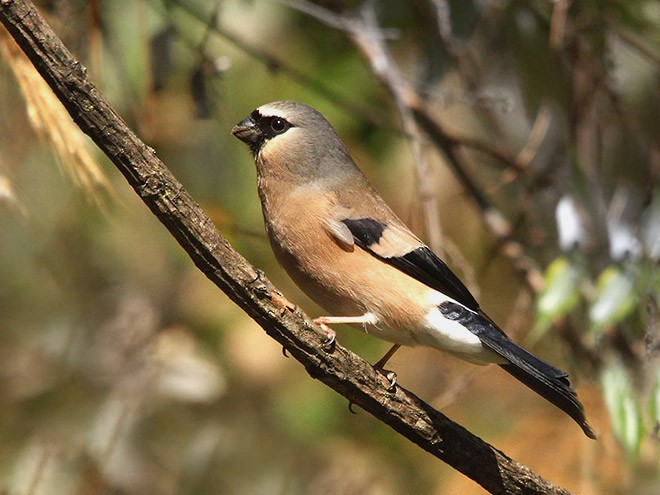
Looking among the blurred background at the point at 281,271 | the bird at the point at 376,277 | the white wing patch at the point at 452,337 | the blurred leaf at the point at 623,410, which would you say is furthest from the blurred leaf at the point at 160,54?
the blurred leaf at the point at 623,410

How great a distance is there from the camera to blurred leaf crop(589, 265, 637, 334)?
13.0 feet

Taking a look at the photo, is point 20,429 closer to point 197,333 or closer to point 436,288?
point 197,333

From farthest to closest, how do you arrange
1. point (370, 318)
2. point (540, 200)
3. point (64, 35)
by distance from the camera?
1. point (540, 200)
2. point (64, 35)
3. point (370, 318)

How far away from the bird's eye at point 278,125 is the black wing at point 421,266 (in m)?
0.58

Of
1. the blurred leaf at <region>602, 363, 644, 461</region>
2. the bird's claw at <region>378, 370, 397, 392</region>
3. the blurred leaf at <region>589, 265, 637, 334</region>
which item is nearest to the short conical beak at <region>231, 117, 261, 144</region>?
the bird's claw at <region>378, 370, 397, 392</region>

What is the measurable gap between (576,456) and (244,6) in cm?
313

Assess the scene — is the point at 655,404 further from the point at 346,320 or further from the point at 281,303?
the point at 281,303

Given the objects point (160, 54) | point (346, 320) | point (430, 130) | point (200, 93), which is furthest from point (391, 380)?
point (430, 130)

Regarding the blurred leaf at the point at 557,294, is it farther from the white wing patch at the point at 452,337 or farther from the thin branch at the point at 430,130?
the thin branch at the point at 430,130

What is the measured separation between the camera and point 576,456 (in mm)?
5223

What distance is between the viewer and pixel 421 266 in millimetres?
3787

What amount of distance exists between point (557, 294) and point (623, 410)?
0.53 m

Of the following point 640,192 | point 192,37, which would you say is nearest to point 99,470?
point 192,37

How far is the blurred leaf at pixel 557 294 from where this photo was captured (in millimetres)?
4035
